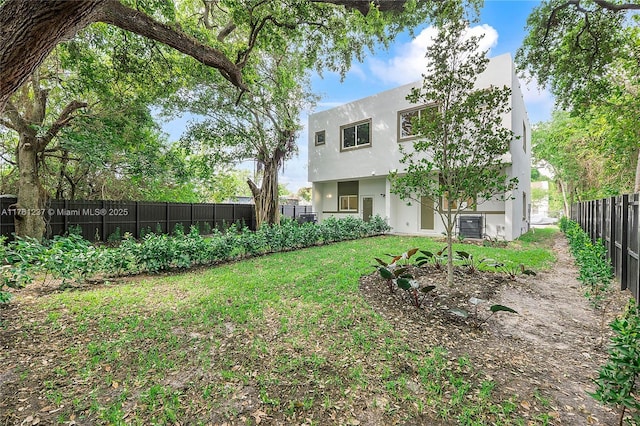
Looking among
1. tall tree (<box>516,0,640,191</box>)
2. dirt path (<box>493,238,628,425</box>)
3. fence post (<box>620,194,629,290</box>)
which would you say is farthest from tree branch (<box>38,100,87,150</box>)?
tall tree (<box>516,0,640,191</box>)

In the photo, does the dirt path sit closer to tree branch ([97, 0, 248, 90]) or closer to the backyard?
the backyard

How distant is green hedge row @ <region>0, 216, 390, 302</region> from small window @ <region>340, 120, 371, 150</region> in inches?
262

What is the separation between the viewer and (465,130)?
4531 millimetres

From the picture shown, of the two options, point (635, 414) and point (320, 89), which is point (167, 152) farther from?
point (635, 414)

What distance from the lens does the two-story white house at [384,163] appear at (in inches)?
432

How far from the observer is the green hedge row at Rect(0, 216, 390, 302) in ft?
13.9

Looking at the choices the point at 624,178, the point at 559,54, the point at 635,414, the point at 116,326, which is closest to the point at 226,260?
the point at 116,326

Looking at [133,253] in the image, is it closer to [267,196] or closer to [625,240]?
[267,196]

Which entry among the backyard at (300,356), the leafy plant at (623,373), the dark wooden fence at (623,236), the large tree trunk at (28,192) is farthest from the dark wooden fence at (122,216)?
the dark wooden fence at (623,236)

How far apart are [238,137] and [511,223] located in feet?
37.7

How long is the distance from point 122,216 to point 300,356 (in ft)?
36.3

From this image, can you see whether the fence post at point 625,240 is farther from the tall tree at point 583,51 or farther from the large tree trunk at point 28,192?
the large tree trunk at point 28,192

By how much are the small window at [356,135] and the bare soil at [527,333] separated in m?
10.4

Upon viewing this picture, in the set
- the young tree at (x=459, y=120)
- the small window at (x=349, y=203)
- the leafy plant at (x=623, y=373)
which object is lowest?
the leafy plant at (x=623, y=373)
